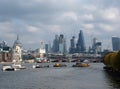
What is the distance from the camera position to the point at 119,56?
111125 mm

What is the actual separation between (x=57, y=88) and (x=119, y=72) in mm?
52058

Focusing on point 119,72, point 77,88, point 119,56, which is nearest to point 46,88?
point 77,88

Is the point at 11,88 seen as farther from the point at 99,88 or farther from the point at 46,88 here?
the point at 99,88

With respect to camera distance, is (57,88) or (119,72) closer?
(57,88)

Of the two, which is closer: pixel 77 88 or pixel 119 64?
pixel 77 88

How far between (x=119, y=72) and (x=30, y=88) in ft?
179

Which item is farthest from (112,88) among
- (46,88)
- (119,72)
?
(119,72)

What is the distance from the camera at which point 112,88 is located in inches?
3110

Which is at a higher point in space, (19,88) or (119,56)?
(119,56)

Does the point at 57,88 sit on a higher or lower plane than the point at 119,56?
lower

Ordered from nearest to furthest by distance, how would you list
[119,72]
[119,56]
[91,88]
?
[91,88] < [119,56] < [119,72]

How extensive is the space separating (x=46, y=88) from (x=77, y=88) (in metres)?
6.90

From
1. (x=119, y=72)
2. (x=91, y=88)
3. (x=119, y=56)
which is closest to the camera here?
(x=91, y=88)

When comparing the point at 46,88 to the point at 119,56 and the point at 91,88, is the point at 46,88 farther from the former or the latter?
the point at 119,56
